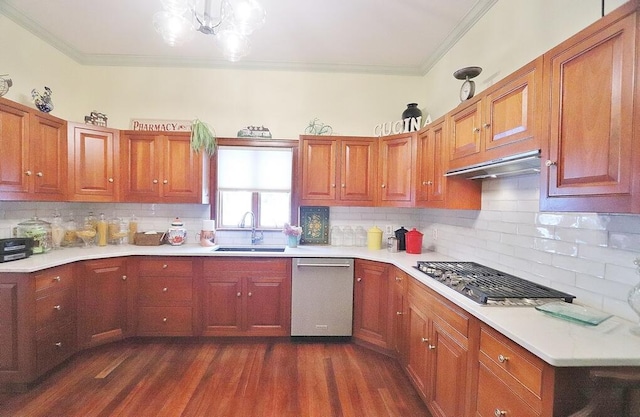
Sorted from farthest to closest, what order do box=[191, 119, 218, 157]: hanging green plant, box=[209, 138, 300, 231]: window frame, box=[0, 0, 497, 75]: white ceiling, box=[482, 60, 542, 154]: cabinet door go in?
box=[209, 138, 300, 231]: window frame < box=[191, 119, 218, 157]: hanging green plant < box=[0, 0, 497, 75]: white ceiling < box=[482, 60, 542, 154]: cabinet door

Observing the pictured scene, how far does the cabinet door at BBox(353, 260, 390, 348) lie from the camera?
2.84m

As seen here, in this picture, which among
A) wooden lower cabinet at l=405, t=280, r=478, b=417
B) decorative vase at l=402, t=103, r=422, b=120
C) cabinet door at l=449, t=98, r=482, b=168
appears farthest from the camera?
decorative vase at l=402, t=103, r=422, b=120

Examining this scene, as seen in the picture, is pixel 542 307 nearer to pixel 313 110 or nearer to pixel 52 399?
pixel 313 110

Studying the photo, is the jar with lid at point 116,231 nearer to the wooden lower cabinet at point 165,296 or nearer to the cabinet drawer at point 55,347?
the wooden lower cabinet at point 165,296

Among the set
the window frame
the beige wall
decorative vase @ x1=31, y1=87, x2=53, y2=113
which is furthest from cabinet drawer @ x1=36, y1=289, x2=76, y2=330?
the beige wall

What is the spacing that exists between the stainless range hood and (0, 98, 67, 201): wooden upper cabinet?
3.60 m

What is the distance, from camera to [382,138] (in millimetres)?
3254

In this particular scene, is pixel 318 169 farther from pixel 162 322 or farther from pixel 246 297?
pixel 162 322

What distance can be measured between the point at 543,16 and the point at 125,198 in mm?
3997

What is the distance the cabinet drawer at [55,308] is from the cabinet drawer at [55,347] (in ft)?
0.28

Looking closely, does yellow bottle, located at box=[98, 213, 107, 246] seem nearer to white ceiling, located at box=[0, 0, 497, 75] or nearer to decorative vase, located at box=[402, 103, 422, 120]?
white ceiling, located at box=[0, 0, 497, 75]

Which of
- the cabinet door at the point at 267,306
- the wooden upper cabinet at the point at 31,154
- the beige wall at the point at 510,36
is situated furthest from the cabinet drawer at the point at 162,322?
the beige wall at the point at 510,36

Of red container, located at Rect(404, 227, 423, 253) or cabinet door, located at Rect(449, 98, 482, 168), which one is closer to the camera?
cabinet door, located at Rect(449, 98, 482, 168)

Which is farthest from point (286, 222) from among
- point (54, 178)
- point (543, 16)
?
point (543, 16)
